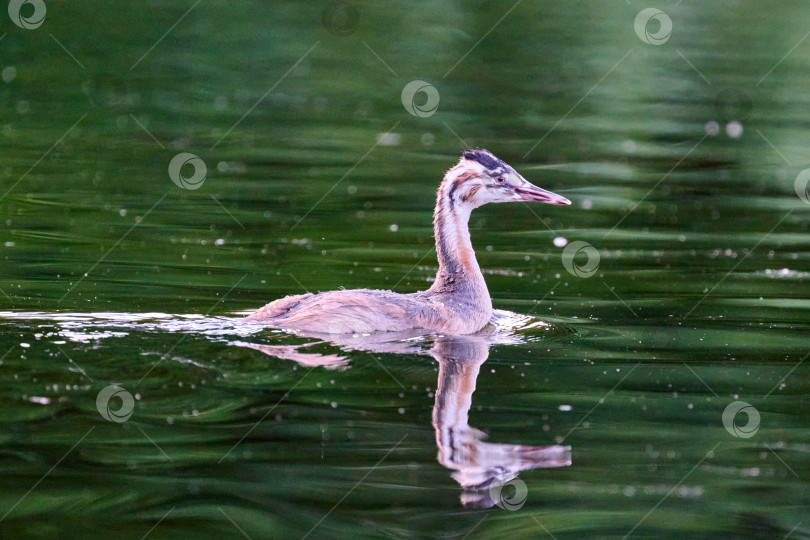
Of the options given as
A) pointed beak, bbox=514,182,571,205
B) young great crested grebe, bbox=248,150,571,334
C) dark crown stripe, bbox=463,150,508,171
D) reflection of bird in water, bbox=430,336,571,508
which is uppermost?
dark crown stripe, bbox=463,150,508,171

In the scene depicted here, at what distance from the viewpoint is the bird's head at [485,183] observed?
10.5 metres

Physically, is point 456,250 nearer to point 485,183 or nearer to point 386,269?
point 485,183

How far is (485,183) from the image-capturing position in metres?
10.5

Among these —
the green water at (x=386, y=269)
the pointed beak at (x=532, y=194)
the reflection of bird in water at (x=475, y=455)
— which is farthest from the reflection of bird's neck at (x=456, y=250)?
the reflection of bird in water at (x=475, y=455)

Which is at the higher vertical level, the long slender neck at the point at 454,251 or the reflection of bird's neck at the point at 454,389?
the long slender neck at the point at 454,251

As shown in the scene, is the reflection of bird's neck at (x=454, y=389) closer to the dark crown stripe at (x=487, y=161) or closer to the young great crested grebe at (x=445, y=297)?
the young great crested grebe at (x=445, y=297)

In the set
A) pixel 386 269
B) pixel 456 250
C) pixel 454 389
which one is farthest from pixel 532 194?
pixel 454 389

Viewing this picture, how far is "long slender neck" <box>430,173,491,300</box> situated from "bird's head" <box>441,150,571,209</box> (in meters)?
0.03

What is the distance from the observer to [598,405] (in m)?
7.84

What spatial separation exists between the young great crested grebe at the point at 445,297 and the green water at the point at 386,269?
240mm

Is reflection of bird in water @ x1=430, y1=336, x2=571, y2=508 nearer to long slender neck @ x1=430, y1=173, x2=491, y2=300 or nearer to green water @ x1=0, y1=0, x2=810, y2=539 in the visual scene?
green water @ x1=0, y1=0, x2=810, y2=539

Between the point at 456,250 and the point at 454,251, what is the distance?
0.07 feet

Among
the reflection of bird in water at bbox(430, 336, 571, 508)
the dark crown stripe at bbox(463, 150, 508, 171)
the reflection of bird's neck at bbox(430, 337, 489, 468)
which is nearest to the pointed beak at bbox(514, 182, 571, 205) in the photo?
the dark crown stripe at bbox(463, 150, 508, 171)

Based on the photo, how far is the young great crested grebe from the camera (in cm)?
917
